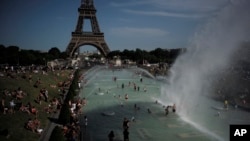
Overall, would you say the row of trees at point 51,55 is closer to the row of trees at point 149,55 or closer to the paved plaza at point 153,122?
the row of trees at point 149,55

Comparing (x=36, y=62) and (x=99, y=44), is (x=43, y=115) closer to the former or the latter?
(x=36, y=62)

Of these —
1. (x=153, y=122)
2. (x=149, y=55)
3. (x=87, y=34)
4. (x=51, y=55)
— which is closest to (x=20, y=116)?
(x=153, y=122)

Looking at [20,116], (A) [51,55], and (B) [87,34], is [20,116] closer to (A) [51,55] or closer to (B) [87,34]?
(A) [51,55]

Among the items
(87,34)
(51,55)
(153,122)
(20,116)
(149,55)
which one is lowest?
(153,122)

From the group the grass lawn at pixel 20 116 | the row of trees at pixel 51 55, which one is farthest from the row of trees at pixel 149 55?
the grass lawn at pixel 20 116

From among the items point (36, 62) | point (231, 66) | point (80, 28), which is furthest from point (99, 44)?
point (231, 66)

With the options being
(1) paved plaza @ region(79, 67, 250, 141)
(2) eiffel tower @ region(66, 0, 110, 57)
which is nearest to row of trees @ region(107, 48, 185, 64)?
(2) eiffel tower @ region(66, 0, 110, 57)
